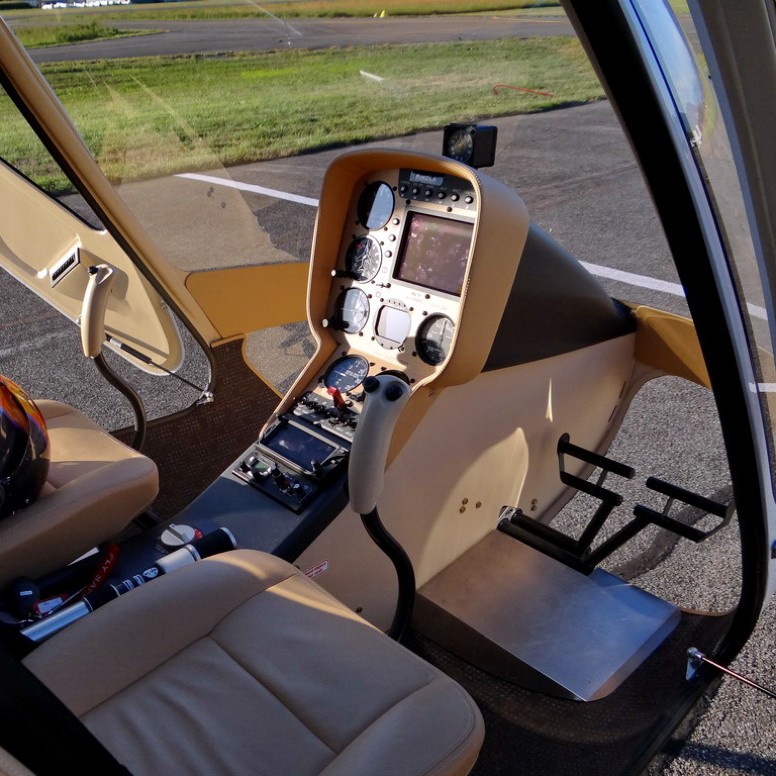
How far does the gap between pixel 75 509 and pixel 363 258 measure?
1089mm

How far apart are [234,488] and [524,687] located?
0.97 metres

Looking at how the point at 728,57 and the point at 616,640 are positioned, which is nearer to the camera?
the point at 728,57

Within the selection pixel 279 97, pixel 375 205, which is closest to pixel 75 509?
pixel 375 205

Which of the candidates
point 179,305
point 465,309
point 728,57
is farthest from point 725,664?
point 179,305

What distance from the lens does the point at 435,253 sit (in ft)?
6.99

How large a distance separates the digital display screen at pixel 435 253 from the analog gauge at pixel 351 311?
0.48 ft

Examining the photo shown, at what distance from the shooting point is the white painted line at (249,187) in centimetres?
305

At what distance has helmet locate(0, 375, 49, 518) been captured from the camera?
172 cm

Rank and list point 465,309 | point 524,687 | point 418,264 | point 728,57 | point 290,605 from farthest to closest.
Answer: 1. point 418,264
2. point 524,687
3. point 465,309
4. point 290,605
5. point 728,57

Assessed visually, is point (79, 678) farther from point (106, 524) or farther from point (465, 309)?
point (465, 309)

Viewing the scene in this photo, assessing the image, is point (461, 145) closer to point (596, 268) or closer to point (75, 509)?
point (75, 509)

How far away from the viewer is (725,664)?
1988 millimetres

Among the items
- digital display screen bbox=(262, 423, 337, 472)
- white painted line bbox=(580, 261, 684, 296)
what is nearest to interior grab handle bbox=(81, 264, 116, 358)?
digital display screen bbox=(262, 423, 337, 472)

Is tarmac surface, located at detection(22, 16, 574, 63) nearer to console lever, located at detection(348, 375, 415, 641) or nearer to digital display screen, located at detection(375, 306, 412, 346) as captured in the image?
digital display screen, located at detection(375, 306, 412, 346)
